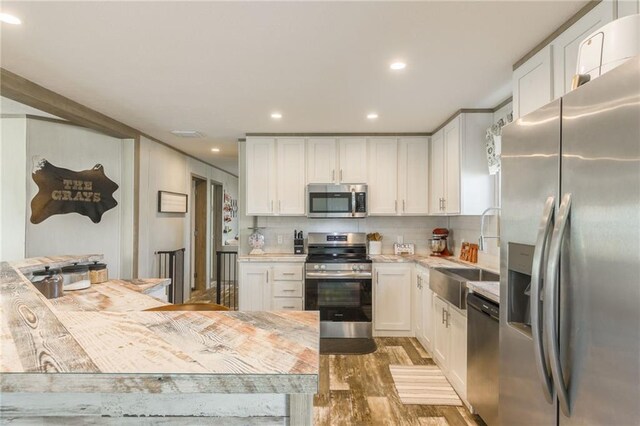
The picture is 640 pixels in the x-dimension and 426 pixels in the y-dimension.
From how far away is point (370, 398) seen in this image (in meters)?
2.51

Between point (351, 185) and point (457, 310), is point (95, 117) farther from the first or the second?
point (457, 310)

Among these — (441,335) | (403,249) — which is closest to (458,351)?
(441,335)

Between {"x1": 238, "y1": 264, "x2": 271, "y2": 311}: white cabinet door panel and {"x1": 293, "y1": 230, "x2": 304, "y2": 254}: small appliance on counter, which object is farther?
{"x1": 293, "y1": 230, "x2": 304, "y2": 254}: small appliance on counter

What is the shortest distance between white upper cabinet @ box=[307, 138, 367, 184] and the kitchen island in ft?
10.6

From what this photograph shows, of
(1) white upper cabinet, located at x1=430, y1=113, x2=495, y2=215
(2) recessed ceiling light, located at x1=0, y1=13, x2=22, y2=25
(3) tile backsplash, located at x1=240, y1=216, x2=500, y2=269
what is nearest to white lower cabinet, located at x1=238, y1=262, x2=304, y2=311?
(3) tile backsplash, located at x1=240, y1=216, x2=500, y2=269

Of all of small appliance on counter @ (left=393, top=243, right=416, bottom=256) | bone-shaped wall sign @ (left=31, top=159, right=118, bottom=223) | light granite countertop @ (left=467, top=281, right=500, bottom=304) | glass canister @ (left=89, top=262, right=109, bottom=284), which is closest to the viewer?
light granite countertop @ (left=467, top=281, right=500, bottom=304)

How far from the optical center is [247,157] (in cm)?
412

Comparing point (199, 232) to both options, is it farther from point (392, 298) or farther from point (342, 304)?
point (392, 298)

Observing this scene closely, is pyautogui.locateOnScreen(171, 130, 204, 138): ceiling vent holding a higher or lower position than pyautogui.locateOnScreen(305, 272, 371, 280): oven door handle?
higher

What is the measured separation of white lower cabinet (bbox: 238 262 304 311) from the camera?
382 cm

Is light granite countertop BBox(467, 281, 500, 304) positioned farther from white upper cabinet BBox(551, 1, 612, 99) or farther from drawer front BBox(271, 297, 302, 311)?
drawer front BBox(271, 297, 302, 311)

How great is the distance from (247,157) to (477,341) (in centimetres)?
319

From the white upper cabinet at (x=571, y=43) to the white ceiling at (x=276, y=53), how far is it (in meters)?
0.09

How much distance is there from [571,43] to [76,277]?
3323 mm
